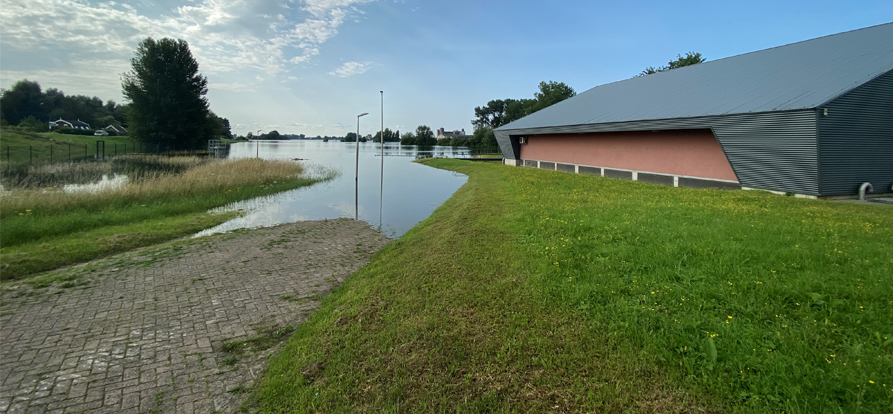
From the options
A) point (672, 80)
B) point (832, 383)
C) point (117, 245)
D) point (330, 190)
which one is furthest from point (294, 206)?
point (672, 80)

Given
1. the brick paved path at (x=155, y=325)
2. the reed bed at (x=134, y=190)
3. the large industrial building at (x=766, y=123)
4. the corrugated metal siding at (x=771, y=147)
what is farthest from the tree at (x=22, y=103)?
the corrugated metal siding at (x=771, y=147)

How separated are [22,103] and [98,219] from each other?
77565mm

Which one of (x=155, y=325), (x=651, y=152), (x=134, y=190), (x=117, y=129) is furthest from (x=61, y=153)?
(x=117, y=129)

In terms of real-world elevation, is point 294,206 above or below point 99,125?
below

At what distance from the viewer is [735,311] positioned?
3604mm

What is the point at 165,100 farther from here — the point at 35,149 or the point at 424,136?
the point at 424,136

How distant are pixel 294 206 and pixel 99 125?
3709 inches

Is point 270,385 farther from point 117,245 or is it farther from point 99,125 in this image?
point 99,125

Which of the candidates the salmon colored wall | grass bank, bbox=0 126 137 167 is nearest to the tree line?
grass bank, bbox=0 126 137 167

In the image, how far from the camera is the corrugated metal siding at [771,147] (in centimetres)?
1170

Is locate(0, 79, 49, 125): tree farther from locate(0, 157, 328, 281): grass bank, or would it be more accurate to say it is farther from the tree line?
locate(0, 157, 328, 281): grass bank

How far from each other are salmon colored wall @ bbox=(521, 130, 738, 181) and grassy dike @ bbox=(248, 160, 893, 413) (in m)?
10.2

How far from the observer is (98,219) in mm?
10188

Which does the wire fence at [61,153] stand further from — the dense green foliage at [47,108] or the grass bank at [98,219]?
the grass bank at [98,219]
